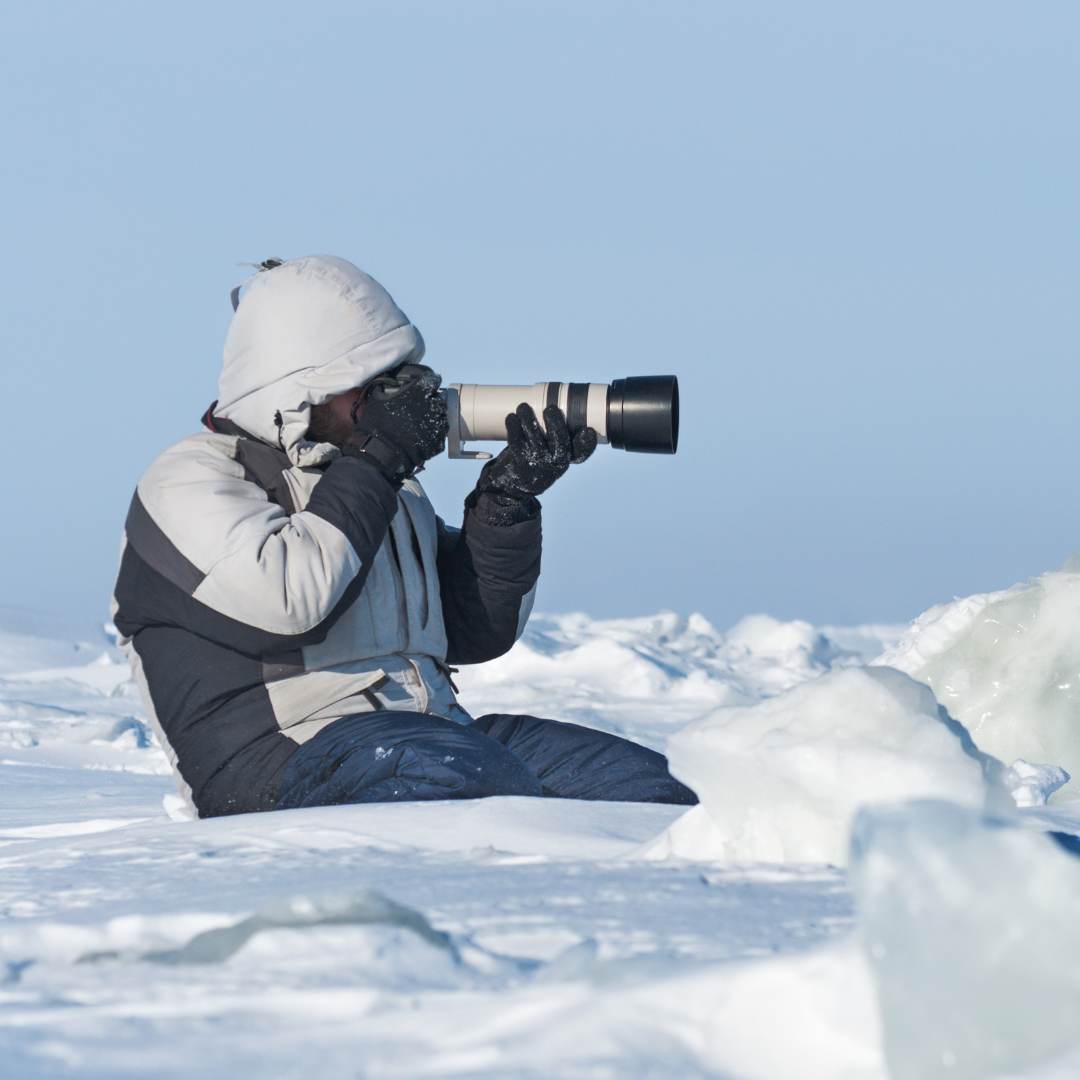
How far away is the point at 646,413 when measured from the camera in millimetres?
2586

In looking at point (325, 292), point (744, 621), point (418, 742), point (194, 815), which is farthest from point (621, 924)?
point (744, 621)

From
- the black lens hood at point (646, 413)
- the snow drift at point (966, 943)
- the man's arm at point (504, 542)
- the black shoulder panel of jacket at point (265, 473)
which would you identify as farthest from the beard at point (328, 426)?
the snow drift at point (966, 943)

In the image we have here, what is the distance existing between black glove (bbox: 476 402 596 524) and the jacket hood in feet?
0.93

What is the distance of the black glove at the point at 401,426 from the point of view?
247 cm

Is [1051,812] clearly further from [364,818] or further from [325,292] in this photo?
[325,292]

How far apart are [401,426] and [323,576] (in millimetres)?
382

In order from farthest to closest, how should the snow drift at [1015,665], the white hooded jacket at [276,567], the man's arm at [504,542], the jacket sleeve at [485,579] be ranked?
the snow drift at [1015,665]
the jacket sleeve at [485,579]
the man's arm at [504,542]
the white hooded jacket at [276,567]

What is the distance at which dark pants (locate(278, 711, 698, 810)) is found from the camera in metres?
2.17

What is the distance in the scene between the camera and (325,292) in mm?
2535

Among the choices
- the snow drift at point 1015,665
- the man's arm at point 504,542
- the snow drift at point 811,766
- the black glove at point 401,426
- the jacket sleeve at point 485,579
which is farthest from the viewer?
the snow drift at point 1015,665

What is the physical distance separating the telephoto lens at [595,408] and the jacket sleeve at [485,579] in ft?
0.66

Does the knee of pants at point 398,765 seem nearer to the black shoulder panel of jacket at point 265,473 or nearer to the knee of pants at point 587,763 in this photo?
the knee of pants at point 587,763

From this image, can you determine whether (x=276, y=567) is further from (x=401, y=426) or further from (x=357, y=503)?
(x=401, y=426)

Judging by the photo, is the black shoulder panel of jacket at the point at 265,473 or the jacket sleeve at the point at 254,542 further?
the black shoulder panel of jacket at the point at 265,473
